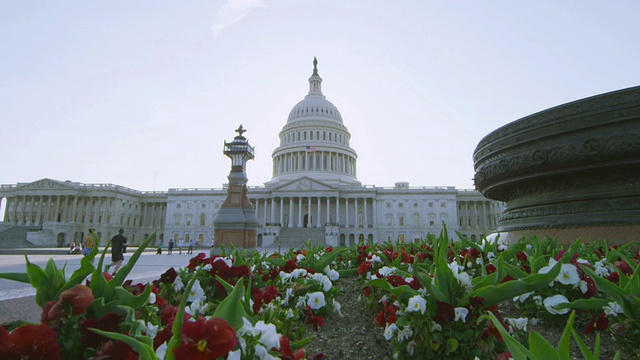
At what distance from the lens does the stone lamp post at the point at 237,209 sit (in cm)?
1680

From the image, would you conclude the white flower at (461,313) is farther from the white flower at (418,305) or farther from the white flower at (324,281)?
the white flower at (324,281)

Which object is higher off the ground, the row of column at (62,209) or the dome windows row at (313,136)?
the dome windows row at (313,136)

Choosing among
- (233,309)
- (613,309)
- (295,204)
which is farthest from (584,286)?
(295,204)

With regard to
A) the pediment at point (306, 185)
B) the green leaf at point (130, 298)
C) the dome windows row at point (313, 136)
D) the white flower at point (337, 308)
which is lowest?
the white flower at point (337, 308)

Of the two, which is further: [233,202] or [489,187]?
[233,202]

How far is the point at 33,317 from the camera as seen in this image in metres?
4.00

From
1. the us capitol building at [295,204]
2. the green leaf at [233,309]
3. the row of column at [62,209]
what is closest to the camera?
the green leaf at [233,309]

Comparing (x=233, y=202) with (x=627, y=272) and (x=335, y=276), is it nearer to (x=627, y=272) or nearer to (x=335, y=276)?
(x=335, y=276)

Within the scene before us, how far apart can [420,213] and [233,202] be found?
A: 6713 cm

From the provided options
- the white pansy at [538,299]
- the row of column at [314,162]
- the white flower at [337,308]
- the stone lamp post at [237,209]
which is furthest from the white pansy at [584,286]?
the row of column at [314,162]

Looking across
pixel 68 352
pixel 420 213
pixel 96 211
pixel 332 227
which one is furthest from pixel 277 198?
pixel 68 352

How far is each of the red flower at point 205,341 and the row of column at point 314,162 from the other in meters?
84.5

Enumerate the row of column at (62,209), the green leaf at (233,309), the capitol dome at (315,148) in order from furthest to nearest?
the capitol dome at (315,148), the row of column at (62,209), the green leaf at (233,309)

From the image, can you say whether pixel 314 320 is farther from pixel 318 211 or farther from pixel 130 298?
pixel 318 211
